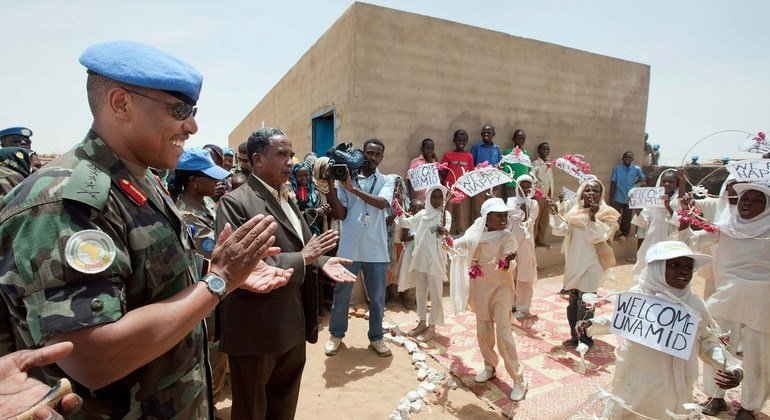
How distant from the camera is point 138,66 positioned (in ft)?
3.75

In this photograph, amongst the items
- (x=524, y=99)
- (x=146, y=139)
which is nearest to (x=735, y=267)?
(x=146, y=139)

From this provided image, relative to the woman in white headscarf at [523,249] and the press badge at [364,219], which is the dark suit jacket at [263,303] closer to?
the press badge at [364,219]

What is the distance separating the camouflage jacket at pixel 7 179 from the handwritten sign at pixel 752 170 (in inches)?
244

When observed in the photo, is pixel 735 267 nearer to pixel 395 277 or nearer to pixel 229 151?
pixel 395 277

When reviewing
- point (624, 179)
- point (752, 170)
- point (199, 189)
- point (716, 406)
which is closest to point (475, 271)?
point (716, 406)

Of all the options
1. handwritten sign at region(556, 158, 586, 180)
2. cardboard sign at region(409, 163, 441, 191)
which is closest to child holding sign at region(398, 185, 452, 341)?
cardboard sign at region(409, 163, 441, 191)

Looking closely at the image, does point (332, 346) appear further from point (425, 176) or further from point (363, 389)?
point (425, 176)

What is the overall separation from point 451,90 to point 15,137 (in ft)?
20.7

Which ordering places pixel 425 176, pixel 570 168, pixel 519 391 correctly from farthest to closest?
1. pixel 570 168
2. pixel 425 176
3. pixel 519 391

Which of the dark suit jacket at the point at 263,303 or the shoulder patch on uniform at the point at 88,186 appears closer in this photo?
the shoulder patch on uniform at the point at 88,186

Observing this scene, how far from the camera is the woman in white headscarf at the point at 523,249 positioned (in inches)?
202

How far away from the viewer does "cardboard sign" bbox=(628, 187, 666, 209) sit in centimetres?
518

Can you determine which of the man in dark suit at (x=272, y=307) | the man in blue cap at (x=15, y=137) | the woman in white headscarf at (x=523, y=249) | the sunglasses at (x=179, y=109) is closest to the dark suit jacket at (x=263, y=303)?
the man in dark suit at (x=272, y=307)

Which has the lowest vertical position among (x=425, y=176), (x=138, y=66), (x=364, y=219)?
(x=364, y=219)
